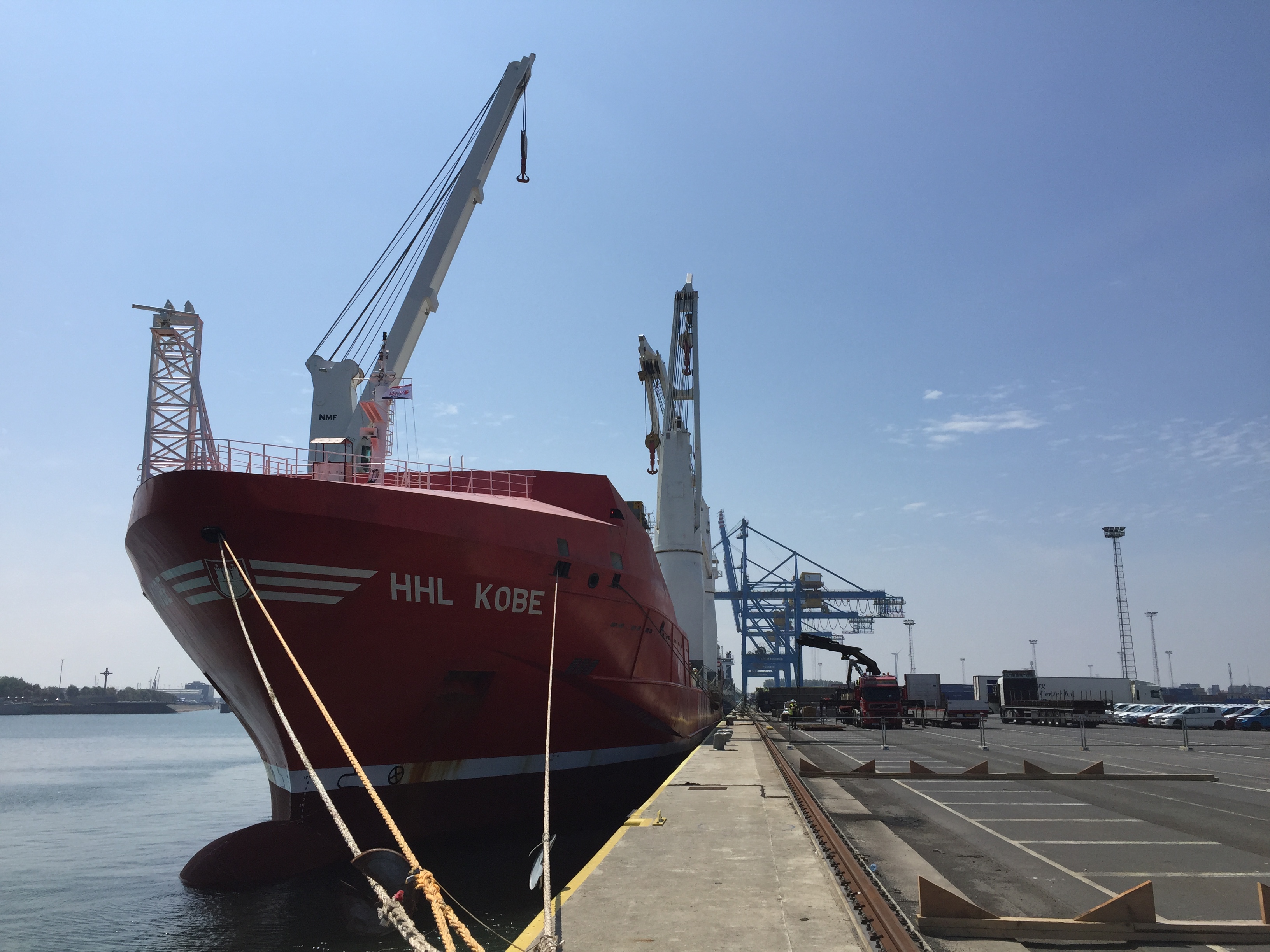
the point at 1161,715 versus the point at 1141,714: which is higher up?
the point at 1161,715

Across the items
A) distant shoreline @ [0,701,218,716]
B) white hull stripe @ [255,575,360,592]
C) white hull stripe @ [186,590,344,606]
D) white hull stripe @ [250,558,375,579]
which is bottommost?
distant shoreline @ [0,701,218,716]

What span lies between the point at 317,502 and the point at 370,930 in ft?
17.9

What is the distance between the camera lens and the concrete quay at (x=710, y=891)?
557 centimetres

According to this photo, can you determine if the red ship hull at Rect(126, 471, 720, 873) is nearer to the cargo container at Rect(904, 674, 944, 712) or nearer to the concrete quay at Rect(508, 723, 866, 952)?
the concrete quay at Rect(508, 723, 866, 952)

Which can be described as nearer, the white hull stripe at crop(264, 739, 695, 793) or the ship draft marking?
the ship draft marking

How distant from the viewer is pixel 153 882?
574 inches

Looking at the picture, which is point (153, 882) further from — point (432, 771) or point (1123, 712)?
point (1123, 712)

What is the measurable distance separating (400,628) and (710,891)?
6.40 m

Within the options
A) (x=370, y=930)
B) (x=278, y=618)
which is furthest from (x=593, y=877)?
(x=278, y=618)

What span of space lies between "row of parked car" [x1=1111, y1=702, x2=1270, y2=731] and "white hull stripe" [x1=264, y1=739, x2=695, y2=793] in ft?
117

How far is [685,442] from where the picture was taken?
39875 millimetres

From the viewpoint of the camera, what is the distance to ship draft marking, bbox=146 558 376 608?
1098cm

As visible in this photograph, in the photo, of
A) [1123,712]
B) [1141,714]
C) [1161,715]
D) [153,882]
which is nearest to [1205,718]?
[1161,715]

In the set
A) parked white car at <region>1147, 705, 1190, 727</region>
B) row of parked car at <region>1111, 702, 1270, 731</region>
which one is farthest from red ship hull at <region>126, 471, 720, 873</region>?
parked white car at <region>1147, 705, 1190, 727</region>
